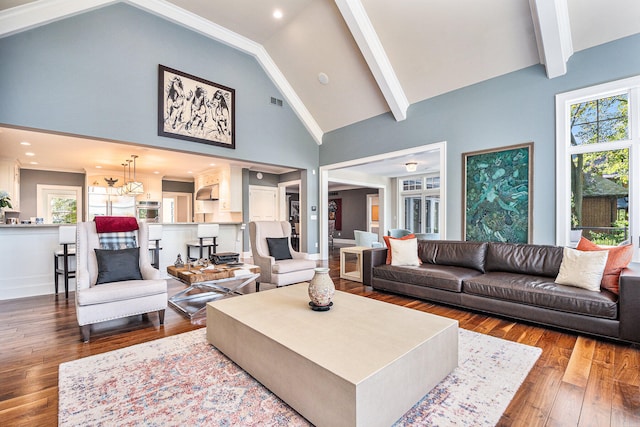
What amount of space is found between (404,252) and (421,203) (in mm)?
5976

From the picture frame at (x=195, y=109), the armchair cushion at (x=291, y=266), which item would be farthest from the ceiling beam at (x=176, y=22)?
the armchair cushion at (x=291, y=266)

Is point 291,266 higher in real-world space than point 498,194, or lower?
lower

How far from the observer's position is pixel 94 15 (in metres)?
4.02

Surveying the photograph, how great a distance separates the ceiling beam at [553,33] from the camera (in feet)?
10.5

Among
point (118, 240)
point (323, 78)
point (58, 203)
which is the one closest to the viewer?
point (118, 240)

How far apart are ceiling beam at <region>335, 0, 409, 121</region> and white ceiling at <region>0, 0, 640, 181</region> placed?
0.6 inches

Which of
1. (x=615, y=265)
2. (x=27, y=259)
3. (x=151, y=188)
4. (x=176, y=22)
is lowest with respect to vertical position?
(x=27, y=259)

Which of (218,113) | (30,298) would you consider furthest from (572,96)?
(30,298)

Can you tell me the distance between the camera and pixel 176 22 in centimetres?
473

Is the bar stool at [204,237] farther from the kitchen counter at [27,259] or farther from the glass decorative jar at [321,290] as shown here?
the glass decorative jar at [321,290]

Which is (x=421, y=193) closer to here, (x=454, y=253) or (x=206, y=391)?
(x=454, y=253)

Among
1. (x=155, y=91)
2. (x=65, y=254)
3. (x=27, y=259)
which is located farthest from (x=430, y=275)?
(x=27, y=259)

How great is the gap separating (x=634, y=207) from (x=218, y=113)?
6.04 m

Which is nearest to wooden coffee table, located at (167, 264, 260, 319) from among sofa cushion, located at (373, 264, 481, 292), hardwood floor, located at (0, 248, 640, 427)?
hardwood floor, located at (0, 248, 640, 427)
